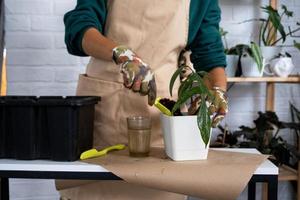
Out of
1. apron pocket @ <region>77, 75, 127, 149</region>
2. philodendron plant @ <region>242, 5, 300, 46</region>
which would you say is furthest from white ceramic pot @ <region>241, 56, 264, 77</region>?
apron pocket @ <region>77, 75, 127, 149</region>

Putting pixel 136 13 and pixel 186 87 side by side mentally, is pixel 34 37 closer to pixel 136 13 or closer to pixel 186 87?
pixel 136 13

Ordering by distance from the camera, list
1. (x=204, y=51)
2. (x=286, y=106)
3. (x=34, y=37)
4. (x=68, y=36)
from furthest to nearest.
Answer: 1. (x=286, y=106)
2. (x=34, y=37)
3. (x=204, y=51)
4. (x=68, y=36)

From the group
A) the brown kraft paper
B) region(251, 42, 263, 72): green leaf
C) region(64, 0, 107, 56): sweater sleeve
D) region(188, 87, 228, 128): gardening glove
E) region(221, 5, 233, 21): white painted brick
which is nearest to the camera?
the brown kraft paper

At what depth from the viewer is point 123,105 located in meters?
1.08

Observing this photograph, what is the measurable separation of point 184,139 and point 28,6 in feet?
4.44

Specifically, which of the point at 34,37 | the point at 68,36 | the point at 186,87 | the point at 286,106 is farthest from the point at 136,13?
the point at 286,106

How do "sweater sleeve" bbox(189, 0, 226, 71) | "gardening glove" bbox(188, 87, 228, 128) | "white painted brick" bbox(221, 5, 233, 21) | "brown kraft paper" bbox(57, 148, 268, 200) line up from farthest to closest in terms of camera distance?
"white painted brick" bbox(221, 5, 233, 21), "sweater sleeve" bbox(189, 0, 226, 71), "gardening glove" bbox(188, 87, 228, 128), "brown kraft paper" bbox(57, 148, 268, 200)

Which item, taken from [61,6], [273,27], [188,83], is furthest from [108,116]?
[273,27]

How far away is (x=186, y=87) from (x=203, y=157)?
166 mm

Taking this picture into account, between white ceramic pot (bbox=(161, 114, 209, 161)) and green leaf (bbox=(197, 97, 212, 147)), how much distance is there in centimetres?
5

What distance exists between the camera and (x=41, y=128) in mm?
869

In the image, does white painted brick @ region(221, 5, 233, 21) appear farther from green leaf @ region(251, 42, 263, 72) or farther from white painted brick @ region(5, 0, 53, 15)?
white painted brick @ region(5, 0, 53, 15)

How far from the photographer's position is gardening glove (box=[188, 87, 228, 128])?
88 centimetres

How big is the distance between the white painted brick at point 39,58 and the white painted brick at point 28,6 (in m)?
0.20
